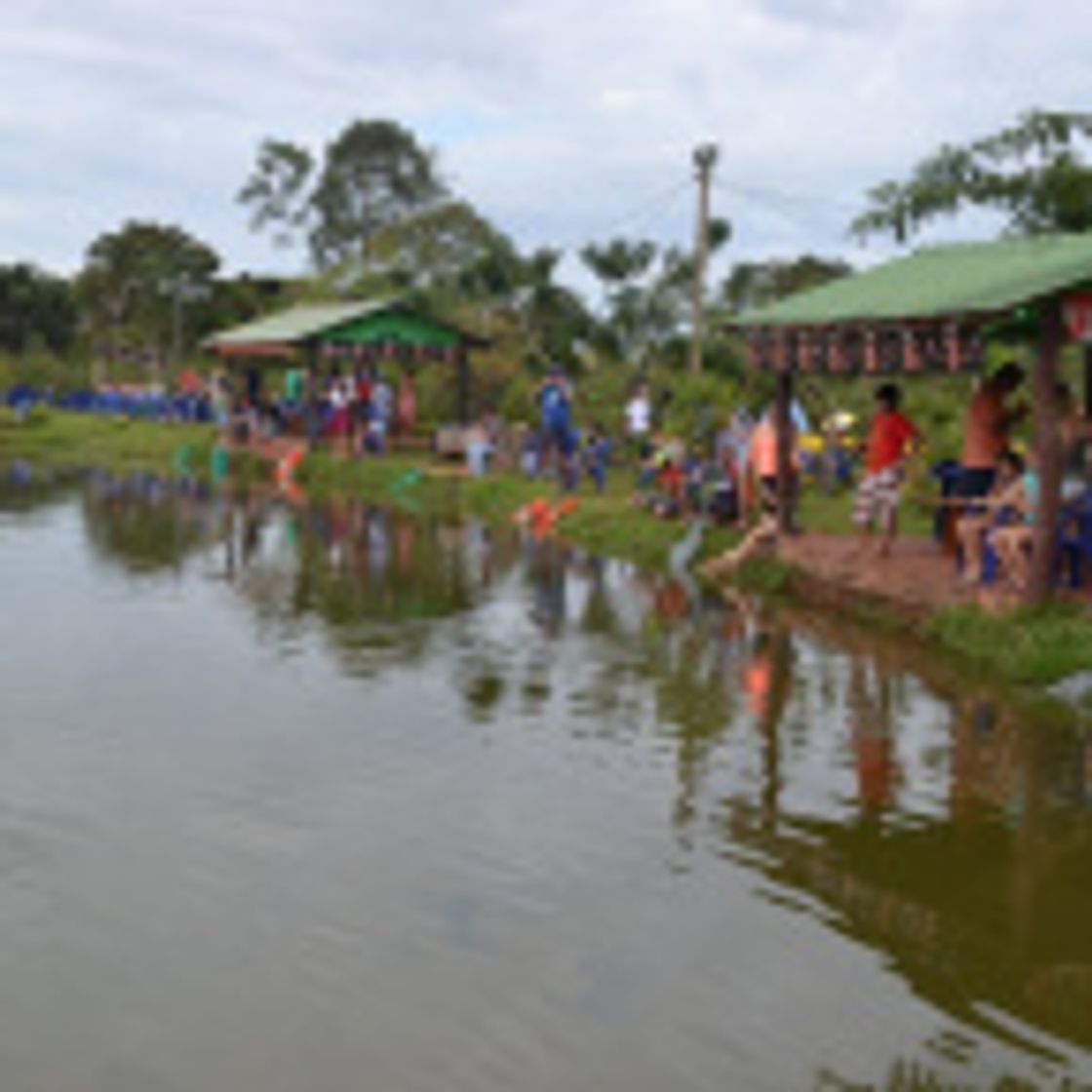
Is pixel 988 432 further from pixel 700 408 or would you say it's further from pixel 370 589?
Answer: pixel 700 408

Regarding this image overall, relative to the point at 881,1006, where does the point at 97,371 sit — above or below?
above

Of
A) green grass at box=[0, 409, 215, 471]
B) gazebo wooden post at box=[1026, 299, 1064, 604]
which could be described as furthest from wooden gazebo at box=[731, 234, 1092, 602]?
green grass at box=[0, 409, 215, 471]

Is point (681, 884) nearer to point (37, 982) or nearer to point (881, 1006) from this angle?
point (881, 1006)

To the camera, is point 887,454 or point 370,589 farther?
point 370,589

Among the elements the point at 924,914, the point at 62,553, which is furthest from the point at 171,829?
the point at 62,553

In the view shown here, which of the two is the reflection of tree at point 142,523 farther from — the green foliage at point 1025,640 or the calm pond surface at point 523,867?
the green foliage at point 1025,640

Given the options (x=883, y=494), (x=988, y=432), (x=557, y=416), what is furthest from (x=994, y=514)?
(x=557, y=416)

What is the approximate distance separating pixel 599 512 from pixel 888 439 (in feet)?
22.4

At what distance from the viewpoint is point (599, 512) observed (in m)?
21.8

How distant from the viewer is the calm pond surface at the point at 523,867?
5.41m

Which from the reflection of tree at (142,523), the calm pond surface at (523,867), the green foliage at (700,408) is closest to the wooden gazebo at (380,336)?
the reflection of tree at (142,523)

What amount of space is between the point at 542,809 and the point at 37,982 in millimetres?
2847

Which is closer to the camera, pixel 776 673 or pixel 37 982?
pixel 37 982

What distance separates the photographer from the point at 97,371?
55.4 meters
